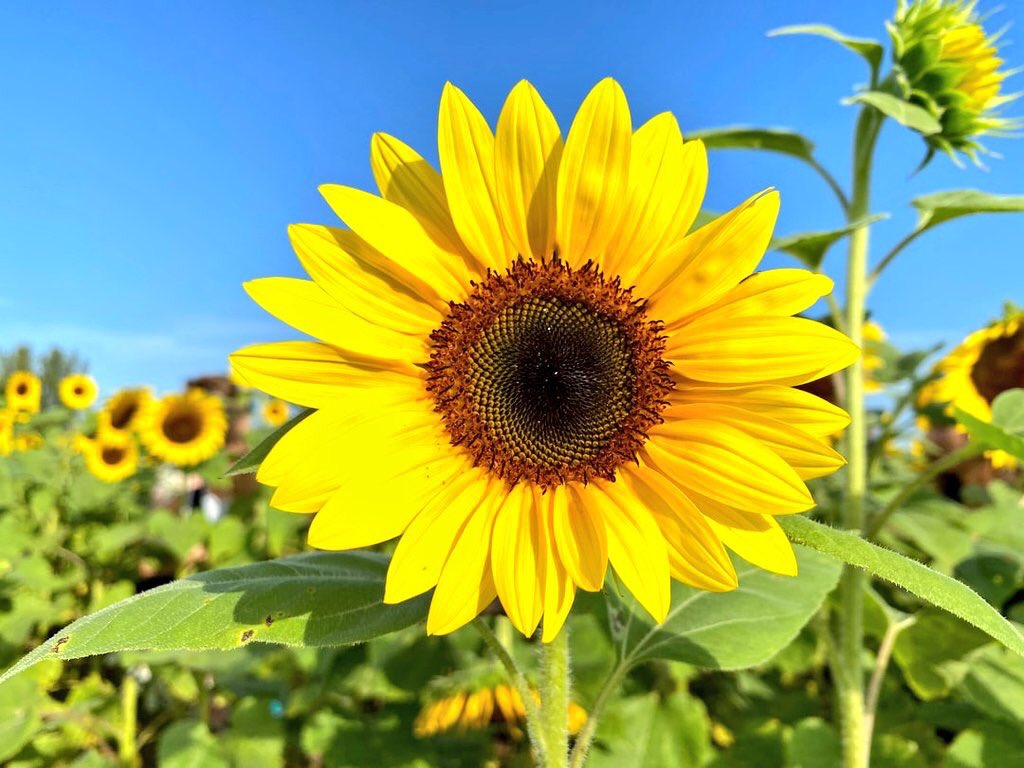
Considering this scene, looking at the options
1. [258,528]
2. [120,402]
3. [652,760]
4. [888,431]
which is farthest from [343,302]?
[120,402]

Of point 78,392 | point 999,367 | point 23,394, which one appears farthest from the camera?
point 23,394

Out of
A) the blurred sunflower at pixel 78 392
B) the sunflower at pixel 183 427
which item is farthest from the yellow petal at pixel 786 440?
the blurred sunflower at pixel 78 392

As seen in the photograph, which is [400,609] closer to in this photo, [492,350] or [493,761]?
[492,350]

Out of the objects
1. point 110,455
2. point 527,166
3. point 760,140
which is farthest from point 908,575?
point 110,455

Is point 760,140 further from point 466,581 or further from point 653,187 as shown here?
point 466,581

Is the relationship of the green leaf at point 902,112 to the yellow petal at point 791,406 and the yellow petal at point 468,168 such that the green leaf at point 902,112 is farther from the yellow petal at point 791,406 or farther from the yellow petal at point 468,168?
the yellow petal at point 468,168

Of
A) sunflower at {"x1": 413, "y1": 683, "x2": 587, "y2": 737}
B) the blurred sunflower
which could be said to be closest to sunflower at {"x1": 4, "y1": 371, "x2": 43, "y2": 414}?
the blurred sunflower
